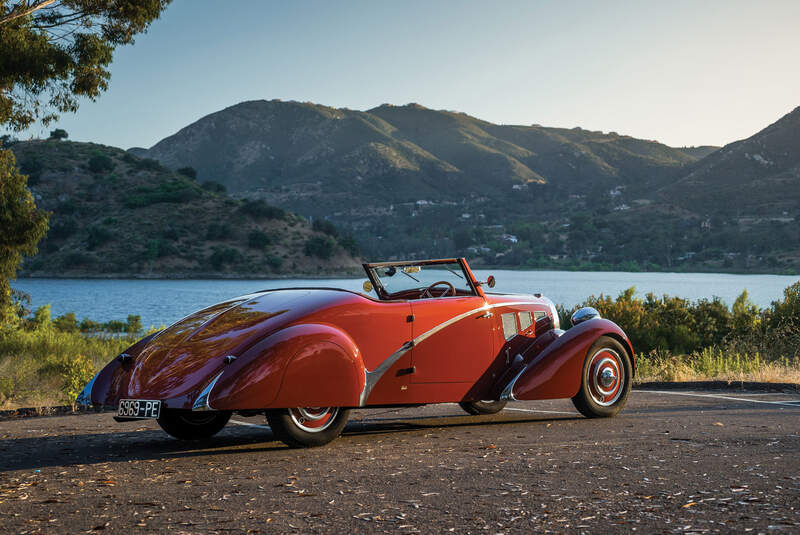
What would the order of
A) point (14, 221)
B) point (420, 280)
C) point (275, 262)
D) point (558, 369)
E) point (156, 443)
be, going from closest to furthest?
point (156, 443) → point (558, 369) → point (420, 280) → point (14, 221) → point (275, 262)

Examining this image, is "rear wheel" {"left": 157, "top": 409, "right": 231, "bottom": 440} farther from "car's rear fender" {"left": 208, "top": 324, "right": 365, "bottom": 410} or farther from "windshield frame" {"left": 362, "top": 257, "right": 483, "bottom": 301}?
"windshield frame" {"left": 362, "top": 257, "right": 483, "bottom": 301}

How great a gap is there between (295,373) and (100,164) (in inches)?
4382

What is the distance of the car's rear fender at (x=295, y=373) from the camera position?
269 inches

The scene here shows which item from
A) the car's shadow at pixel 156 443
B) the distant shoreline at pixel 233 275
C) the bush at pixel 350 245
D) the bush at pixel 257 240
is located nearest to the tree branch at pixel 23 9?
the car's shadow at pixel 156 443

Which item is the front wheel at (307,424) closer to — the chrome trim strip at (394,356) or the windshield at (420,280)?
the chrome trim strip at (394,356)

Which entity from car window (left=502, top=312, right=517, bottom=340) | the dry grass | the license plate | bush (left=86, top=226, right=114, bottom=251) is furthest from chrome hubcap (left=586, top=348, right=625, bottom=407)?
bush (left=86, top=226, right=114, bottom=251)

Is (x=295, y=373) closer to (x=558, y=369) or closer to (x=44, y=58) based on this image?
(x=558, y=369)

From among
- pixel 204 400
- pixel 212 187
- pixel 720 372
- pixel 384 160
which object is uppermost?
pixel 384 160

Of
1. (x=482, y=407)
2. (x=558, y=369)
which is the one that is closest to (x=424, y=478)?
(x=558, y=369)

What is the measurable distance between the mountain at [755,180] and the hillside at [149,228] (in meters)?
48.8

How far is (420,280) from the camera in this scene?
892 centimetres

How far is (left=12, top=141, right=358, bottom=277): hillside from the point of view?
97.9 metres

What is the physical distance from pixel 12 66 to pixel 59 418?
11080 millimetres

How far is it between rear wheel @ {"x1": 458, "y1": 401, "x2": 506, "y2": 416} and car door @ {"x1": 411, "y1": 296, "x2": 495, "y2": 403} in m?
1.25
